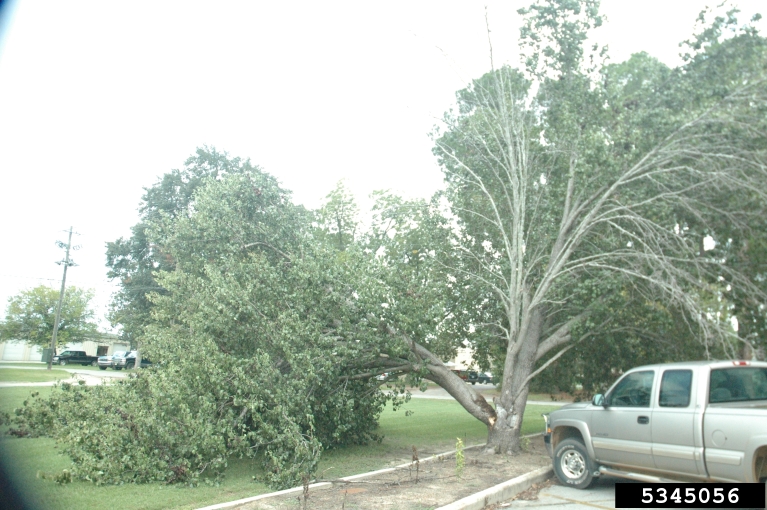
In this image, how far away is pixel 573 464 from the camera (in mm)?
8508

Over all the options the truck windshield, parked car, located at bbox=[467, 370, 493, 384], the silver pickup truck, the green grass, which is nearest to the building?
the green grass

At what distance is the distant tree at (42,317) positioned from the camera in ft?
177

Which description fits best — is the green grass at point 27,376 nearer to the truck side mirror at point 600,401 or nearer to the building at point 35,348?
the building at point 35,348

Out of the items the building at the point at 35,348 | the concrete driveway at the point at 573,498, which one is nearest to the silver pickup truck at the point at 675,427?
the concrete driveway at the point at 573,498

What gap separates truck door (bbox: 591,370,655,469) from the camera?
7.33m

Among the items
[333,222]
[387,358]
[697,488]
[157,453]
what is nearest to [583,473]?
[697,488]

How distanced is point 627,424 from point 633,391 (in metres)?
0.46

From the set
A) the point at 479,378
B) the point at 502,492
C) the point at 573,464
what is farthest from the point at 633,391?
the point at 479,378

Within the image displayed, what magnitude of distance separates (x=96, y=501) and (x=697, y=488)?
7.45 meters

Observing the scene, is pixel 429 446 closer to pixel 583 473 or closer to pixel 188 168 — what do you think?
pixel 583 473

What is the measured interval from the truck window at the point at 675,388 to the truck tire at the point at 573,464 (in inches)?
61.9

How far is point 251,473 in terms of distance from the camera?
32.7 feet

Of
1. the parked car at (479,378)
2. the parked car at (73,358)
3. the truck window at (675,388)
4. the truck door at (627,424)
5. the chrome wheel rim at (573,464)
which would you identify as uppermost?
the truck window at (675,388)

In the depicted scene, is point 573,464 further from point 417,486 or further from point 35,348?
point 35,348
